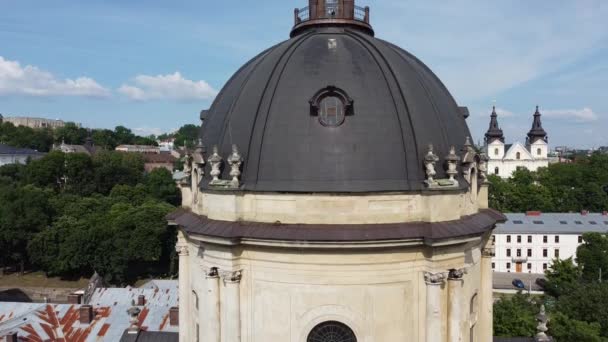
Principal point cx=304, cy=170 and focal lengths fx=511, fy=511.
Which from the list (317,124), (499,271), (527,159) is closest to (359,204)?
(317,124)

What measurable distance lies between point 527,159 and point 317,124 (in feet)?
420

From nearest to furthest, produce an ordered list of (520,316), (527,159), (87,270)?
(520,316) < (87,270) < (527,159)

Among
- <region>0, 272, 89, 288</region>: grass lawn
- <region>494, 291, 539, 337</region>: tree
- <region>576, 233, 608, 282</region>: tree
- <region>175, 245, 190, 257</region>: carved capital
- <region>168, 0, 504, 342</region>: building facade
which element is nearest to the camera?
<region>168, 0, 504, 342</region>: building facade

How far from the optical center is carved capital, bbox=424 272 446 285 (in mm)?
16391

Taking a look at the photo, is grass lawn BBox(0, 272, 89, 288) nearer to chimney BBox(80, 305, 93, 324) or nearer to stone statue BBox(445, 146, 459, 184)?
chimney BBox(80, 305, 93, 324)

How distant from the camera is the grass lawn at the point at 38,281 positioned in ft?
224

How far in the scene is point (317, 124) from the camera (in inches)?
662

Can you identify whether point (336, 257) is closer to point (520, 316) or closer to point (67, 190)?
point (520, 316)

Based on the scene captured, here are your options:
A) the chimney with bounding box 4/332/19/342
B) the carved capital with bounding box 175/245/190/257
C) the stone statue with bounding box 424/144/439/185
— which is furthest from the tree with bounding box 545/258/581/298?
the chimney with bounding box 4/332/19/342

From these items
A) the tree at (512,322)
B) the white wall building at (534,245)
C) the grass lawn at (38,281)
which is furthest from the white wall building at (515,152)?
the grass lawn at (38,281)

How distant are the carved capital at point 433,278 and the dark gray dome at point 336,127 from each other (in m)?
2.86

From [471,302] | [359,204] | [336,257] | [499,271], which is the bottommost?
[499,271]

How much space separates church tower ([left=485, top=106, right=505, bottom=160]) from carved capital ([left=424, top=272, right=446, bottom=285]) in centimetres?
11904

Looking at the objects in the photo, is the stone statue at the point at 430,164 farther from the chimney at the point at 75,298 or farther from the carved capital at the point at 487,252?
the chimney at the point at 75,298
